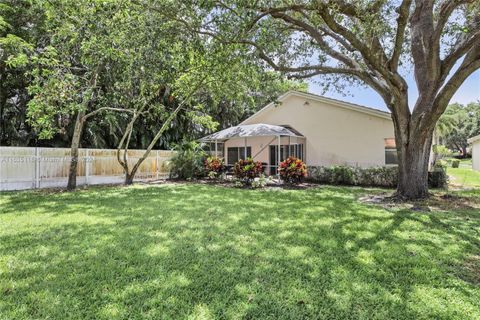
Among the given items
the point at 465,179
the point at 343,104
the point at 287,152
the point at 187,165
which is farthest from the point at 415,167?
the point at 187,165

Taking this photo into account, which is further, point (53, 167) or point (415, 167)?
point (53, 167)

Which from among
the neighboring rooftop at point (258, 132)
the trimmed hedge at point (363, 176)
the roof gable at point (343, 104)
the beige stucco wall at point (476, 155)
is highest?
the roof gable at point (343, 104)

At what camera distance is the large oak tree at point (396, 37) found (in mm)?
8578

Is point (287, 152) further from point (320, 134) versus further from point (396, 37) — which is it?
point (396, 37)

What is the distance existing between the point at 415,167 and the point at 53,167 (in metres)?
15.1

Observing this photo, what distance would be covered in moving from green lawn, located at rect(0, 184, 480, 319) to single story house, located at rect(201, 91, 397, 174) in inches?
350

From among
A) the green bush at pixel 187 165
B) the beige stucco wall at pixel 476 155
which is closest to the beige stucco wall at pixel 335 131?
the green bush at pixel 187 165

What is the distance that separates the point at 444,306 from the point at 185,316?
9.75 feet

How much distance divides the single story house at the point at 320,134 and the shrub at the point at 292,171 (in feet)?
6.42

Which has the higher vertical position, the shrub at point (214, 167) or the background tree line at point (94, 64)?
the background tree line at point (94, 64)

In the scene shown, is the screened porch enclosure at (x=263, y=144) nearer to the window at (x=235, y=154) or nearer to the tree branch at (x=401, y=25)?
the window at (x=235, y=154)

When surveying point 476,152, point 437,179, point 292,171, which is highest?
point 476,152

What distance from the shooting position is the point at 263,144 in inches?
793

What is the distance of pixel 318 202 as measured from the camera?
31.2ft
